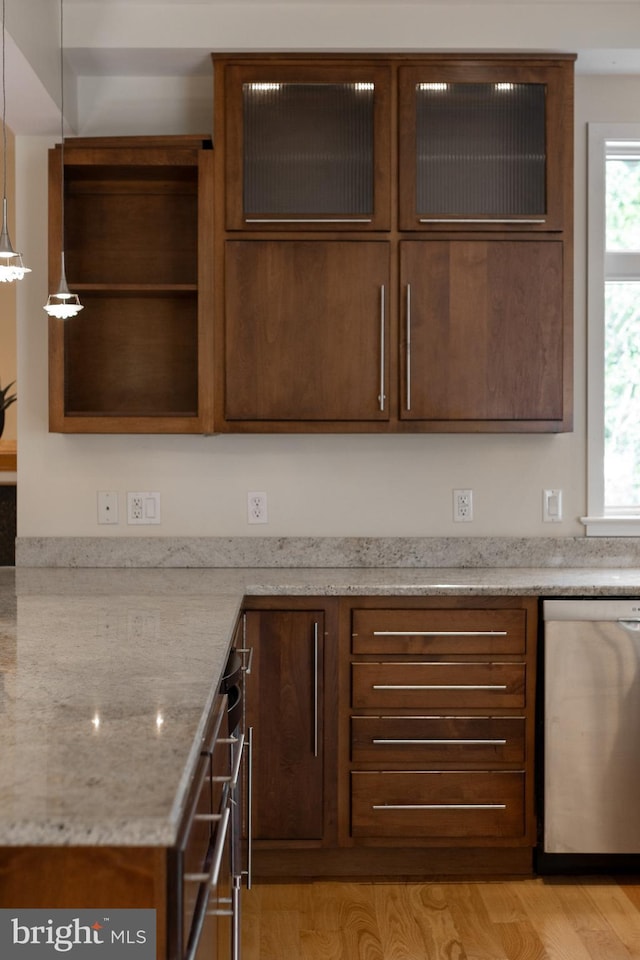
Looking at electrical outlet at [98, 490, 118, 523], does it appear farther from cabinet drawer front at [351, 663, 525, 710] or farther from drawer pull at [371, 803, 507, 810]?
drawer pull at [371, 803, 507, 810]

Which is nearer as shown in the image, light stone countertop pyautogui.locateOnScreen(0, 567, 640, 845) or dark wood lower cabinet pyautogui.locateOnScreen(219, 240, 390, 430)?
light stone countertop pyautogui.locateOnScreen(0, 567, 640, 845)

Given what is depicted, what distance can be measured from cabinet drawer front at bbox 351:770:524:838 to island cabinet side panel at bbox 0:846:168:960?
1774 millimetres

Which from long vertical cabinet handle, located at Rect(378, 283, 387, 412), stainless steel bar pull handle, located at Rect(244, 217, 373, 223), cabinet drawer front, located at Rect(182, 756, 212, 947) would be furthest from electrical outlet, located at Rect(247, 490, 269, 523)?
cabinet drawer front, located at Rect(182, 756, 212, 947)

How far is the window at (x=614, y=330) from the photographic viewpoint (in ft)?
10.7

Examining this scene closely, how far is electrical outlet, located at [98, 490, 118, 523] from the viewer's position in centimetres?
323

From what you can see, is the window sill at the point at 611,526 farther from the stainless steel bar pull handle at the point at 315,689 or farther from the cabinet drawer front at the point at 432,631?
the stainless steel bar pull handle at the point at 315,689

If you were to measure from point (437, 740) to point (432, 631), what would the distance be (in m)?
0.33

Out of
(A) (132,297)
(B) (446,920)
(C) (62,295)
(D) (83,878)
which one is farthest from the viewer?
(A) (132,297)

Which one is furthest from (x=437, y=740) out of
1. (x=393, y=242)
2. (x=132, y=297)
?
(x=132, y=297)

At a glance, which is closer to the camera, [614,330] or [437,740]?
[437,740]

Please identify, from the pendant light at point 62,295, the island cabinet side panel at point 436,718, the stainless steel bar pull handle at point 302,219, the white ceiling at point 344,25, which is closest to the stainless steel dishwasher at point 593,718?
the island cabinet side panel at point 436,718

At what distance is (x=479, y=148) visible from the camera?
9.61 ft

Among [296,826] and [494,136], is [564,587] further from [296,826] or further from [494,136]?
[494,136]

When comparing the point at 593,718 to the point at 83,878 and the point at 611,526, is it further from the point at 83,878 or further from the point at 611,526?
the point at 83,878
